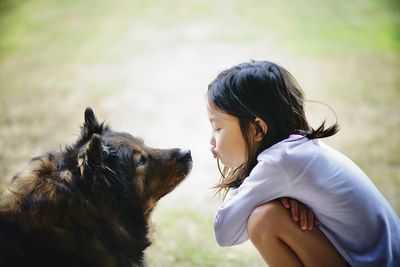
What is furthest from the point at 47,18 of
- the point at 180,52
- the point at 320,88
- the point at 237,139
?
the point at 237,139

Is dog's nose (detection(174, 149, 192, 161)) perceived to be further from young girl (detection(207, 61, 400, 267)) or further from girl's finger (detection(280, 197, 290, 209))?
girl's finger (detection(280, 197, 290, 209))

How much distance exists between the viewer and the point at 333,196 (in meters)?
1.96

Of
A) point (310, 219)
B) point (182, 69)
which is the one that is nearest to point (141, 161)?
point (310, 219)

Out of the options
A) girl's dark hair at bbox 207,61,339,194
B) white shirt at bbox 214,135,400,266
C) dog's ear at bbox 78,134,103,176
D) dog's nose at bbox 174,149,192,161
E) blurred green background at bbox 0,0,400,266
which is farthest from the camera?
blurred green background at bbox 0,0,400,266

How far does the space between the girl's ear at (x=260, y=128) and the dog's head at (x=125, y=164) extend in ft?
1.28

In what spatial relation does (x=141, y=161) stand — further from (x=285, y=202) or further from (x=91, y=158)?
(x=285, y=202)

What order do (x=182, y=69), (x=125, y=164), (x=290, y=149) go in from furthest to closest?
(x=182, y=69)
(x=125, y=164)
(x=290, y=149)

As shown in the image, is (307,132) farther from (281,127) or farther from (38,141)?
(38,141)

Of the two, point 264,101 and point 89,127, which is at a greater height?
point 89,127

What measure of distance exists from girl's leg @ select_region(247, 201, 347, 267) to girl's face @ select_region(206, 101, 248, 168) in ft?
1.00

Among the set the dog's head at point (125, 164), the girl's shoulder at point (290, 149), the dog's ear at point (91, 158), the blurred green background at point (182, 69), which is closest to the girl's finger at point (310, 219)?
the girl's shoulder at point (290, 149)

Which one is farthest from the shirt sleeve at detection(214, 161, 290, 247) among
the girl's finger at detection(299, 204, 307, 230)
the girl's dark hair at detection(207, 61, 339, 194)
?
the girl's dark hair at detection(207, 61, 339, 194)

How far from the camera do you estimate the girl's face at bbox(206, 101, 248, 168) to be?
217cm

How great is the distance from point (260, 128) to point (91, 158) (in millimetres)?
765
